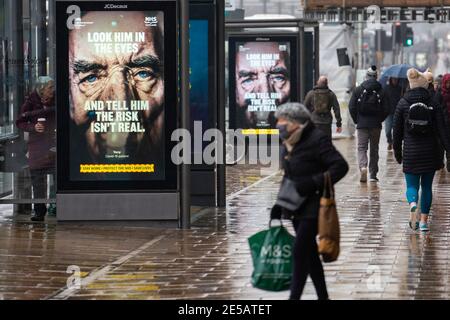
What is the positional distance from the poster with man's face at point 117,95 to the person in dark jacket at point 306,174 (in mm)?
5346

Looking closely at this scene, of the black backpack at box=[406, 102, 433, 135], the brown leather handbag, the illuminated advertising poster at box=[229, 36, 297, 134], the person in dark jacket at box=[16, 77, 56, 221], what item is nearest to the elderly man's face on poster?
the illuminated advertising poster at box=[229, 36, 297, 134]

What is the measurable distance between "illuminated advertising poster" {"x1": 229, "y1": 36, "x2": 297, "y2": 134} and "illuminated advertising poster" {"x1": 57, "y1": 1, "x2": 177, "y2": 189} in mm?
9768

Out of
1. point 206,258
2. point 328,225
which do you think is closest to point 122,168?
point 206,258

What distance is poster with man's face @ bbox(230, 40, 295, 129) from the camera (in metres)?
24.1

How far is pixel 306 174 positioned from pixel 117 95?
5.69 meters

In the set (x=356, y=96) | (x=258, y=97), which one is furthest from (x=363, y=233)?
(x=258, y=97)

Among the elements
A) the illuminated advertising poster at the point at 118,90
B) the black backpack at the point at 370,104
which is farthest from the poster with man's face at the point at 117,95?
the black backpack at the point at 370,104

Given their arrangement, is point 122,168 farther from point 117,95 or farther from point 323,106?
point 323,106

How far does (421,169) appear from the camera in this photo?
1373 cm

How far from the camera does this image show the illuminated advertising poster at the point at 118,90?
1432 cm

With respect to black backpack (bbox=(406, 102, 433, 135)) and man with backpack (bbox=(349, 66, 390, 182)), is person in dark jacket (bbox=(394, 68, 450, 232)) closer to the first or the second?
black backpack (bbox=(406, 102, 433, 135))

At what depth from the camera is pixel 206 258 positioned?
40.0ft

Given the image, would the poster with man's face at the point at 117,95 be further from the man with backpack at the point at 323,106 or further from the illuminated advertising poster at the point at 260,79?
the illuminated advertising poster at the point at 260,79
